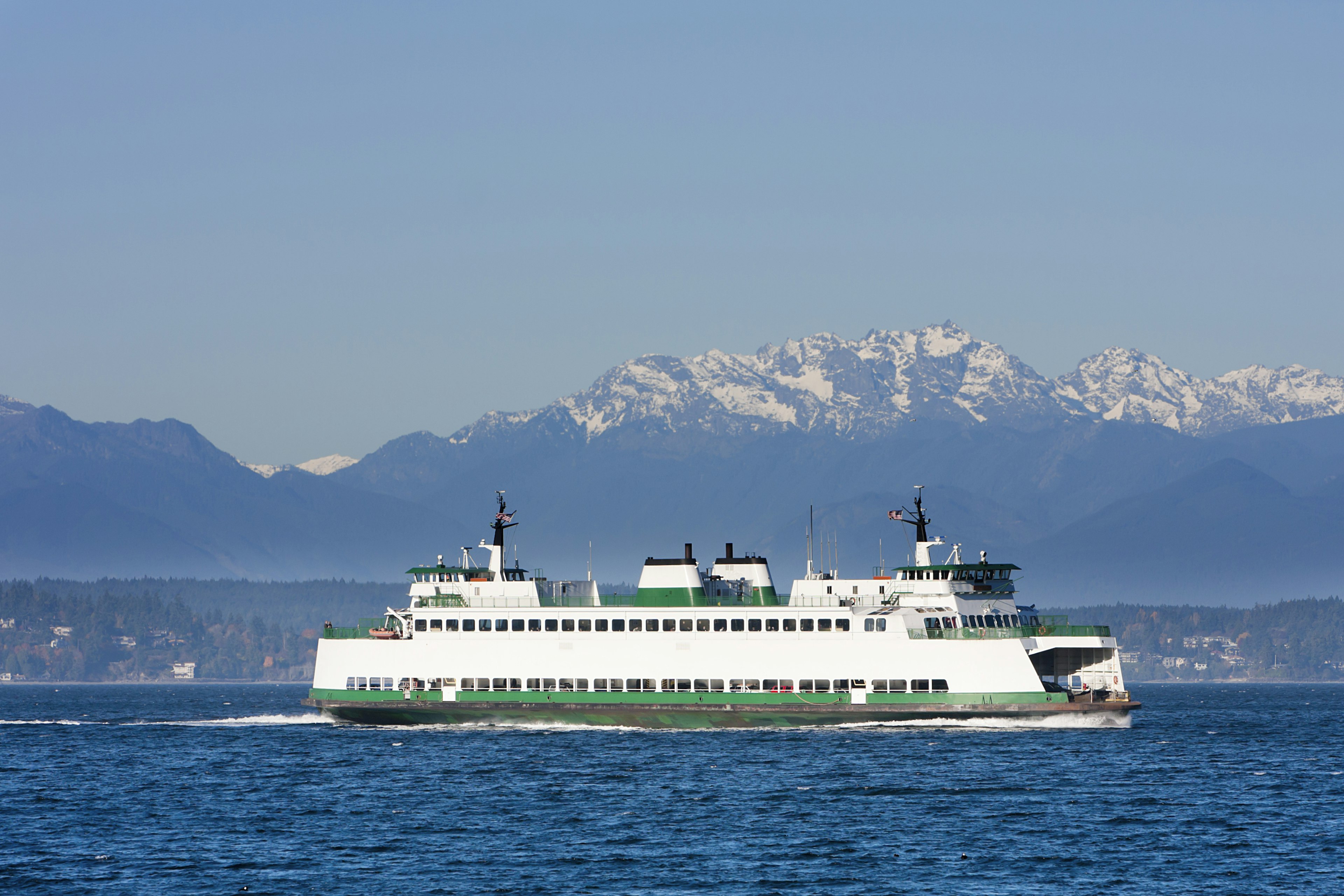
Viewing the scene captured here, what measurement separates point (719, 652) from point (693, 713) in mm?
2798

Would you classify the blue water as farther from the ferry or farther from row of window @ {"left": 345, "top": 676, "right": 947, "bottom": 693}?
row of window @ {"left": 345, "top": 676, "right": 947, "bottom": 693}

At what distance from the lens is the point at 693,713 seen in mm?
68750

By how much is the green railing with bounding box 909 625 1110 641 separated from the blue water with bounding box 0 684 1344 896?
159 inches

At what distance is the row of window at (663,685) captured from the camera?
6675 centimetres

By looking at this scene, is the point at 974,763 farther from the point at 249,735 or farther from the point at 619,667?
the point at 249,735

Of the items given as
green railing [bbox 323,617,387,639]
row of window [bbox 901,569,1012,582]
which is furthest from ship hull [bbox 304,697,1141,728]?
row of window [bbox 901,569,1012,582]

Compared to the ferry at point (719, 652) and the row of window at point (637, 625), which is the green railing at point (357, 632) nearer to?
the ferry at point (719, 652)

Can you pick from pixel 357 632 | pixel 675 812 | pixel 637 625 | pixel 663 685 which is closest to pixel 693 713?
pixel 663 685

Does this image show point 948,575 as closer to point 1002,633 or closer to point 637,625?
point 1002,633

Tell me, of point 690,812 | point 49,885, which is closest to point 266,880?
point 49,885

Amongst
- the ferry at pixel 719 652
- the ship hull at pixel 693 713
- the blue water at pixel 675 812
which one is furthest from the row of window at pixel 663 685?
the blue water at pixel 675 812

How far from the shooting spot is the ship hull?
6562 centimetres

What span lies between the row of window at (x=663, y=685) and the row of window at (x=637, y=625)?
2120 mm

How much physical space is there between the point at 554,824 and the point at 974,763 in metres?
18.2
